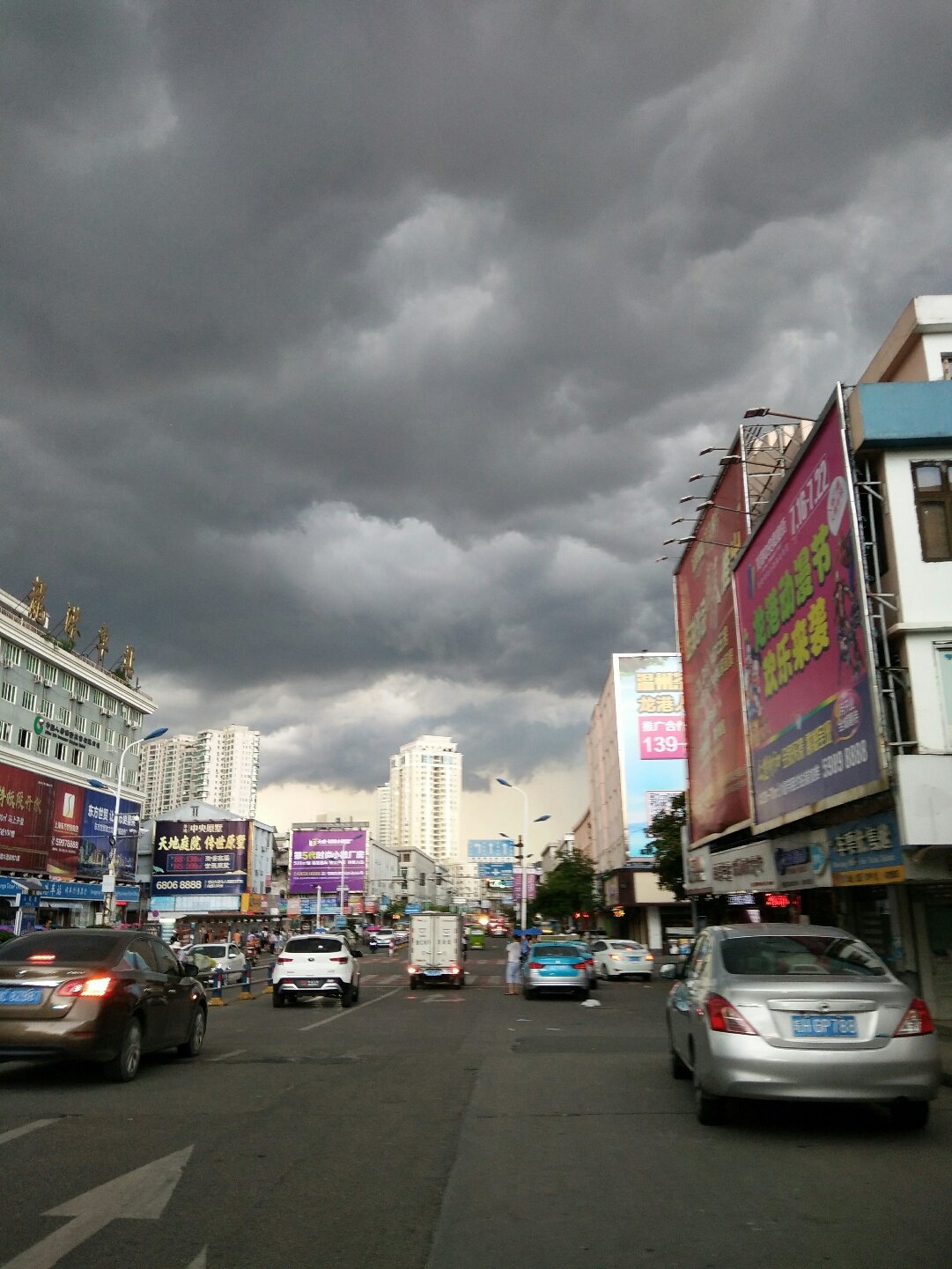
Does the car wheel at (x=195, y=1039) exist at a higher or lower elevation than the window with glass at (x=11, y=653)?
lower

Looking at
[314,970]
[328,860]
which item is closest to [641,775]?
[314,970]

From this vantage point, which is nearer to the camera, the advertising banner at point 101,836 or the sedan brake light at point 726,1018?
the sedan brake light at point 726,1018

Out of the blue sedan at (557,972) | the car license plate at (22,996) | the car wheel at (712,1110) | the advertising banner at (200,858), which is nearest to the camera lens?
the car wheel at (712,1110)

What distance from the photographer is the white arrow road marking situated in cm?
473

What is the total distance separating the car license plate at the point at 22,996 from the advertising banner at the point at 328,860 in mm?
95532

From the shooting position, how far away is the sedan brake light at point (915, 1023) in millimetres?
7020

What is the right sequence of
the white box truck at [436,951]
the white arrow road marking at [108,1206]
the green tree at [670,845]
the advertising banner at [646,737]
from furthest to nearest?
1. the advertising banner at [646,737]
2. the green tree at [670,845]
3. the white box truck at [436,951]
4. the white arrow road marking at [108,1206]

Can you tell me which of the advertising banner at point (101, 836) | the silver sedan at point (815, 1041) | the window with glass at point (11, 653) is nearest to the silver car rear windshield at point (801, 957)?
the silver sedan at point (815, 1041)

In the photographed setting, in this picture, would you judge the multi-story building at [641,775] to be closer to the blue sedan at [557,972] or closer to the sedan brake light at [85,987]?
the blue sedan at [557,972]

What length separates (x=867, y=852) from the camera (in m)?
17.2

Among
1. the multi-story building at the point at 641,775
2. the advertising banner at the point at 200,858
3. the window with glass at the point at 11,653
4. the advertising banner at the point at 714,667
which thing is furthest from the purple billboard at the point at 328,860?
the advertising banner at the point at 714,667

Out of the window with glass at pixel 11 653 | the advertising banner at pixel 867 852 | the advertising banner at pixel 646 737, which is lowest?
the advertising banner at pixel 867 852

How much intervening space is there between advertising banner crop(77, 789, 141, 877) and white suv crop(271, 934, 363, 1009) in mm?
43433

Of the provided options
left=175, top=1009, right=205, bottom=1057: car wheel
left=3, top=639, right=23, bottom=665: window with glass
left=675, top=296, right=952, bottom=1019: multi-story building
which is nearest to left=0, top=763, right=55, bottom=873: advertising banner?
left=3, top=639, right=23, bottom=665: window with glass
